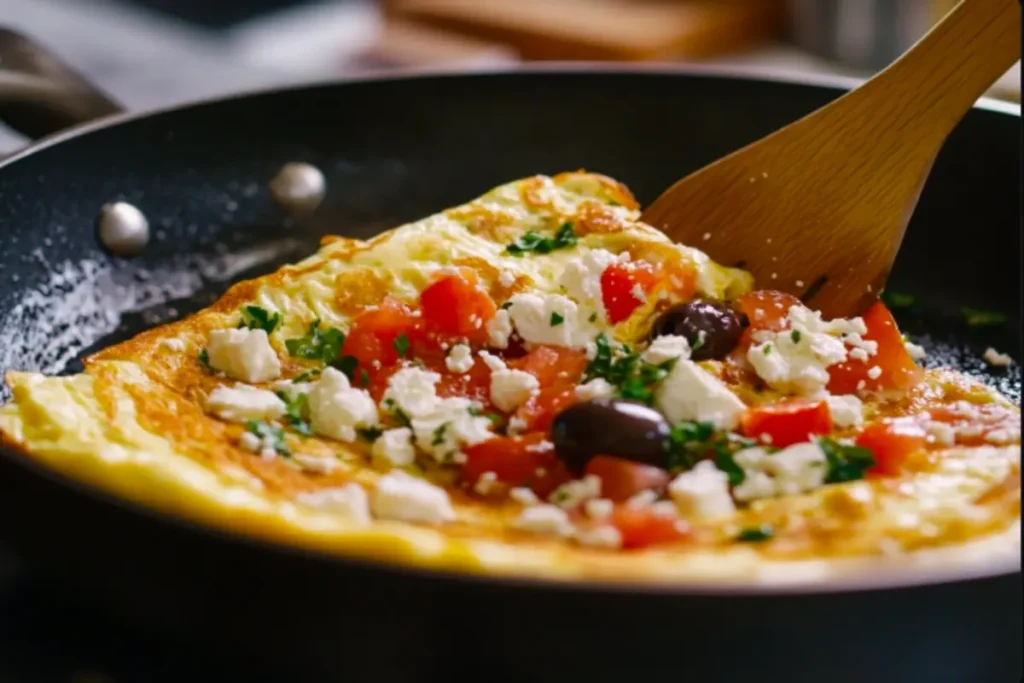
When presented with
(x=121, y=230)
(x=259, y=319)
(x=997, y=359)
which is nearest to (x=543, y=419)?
(x=259, y=319)

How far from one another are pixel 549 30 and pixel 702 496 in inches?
278

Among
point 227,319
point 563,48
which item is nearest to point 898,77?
point 227,319

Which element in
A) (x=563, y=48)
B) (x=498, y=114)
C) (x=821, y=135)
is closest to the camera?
(x=821, y=135)

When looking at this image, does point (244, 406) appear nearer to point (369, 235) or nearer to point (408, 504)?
point (408, 504)

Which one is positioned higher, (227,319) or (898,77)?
(898,77)

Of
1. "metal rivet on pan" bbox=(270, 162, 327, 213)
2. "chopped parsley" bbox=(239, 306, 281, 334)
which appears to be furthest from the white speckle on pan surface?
"chopped parsley" bbox=(239, 306, 281, 334)

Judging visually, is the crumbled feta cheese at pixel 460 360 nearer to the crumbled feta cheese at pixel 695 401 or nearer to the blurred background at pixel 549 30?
the crumbled feta cheese at pixel 695 401

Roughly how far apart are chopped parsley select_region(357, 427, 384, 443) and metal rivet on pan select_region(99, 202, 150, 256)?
1.64 meters

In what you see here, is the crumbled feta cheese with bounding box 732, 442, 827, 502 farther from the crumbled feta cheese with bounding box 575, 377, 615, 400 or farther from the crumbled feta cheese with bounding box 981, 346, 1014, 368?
the crumbled feta cheese with bounding box 981, 346, 1014, 368

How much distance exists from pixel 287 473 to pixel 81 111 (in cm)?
227

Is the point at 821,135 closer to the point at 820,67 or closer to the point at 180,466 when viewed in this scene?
the point at 180,466

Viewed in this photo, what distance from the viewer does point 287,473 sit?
100 inches

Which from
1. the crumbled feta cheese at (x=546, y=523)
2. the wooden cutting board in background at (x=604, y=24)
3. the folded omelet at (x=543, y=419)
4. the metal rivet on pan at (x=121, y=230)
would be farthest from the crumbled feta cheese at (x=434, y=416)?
the wooden cutting board in background at (x=604, y=24)

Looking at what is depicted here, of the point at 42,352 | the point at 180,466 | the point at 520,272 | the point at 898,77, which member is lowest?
the point at 180,466
